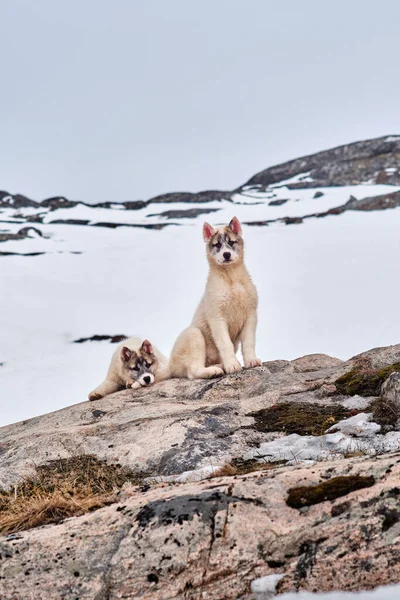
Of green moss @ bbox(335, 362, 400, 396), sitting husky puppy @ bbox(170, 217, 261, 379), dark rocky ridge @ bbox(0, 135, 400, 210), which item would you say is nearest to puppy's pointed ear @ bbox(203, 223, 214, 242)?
sitting husky puppy @ bbox(170, 217, 261, 379)

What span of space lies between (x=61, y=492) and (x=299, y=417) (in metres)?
3.56

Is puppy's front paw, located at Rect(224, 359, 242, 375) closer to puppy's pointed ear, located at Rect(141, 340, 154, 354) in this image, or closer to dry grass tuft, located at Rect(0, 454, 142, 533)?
puppy's pointed ear, located at Rect(141, 340, 154, 354)

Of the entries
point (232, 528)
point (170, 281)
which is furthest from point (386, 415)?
point (170, 281)

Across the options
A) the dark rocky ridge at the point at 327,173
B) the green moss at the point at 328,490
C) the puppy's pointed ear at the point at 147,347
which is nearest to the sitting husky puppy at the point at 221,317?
the puppy's pointed ear at the point at 147,347

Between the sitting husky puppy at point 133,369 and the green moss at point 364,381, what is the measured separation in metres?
4.83

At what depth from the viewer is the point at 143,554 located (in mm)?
4879

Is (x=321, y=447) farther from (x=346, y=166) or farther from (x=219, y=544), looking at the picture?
(x=346, y=166)

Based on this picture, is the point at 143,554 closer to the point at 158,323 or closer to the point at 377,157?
the point at 158,323

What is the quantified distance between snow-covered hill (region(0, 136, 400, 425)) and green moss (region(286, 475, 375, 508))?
65.5 ft

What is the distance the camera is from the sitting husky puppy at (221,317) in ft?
43.7

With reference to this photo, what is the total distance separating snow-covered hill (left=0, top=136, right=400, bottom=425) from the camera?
29516mm

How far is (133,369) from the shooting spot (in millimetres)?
14250

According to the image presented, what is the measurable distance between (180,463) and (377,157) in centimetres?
9705

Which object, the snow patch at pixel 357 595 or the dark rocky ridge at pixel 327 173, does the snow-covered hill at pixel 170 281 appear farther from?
the snow patch at pixel 357 595
